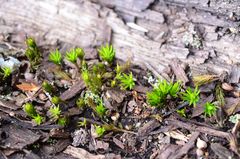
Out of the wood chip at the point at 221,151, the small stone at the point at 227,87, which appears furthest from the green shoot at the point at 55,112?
the small stone at the point at 227,87

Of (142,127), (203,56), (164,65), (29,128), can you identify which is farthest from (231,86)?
(29,128)

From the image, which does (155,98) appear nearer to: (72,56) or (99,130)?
(99,130)

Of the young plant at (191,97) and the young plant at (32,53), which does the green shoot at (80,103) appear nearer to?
the young plant at (32,53)

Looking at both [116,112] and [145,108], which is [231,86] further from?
[116,112]

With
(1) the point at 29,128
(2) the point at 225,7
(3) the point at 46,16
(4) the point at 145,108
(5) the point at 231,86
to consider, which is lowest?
(1) the point at 29,128

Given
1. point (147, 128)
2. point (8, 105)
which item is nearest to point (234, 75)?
point (147, 128)

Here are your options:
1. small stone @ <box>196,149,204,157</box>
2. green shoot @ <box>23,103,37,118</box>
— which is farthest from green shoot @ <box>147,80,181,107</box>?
green shoot @ <box>23,103,37,118</box>

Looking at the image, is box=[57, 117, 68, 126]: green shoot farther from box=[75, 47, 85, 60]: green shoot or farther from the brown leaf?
box=[75, 47, 85, 60]: green shoot
